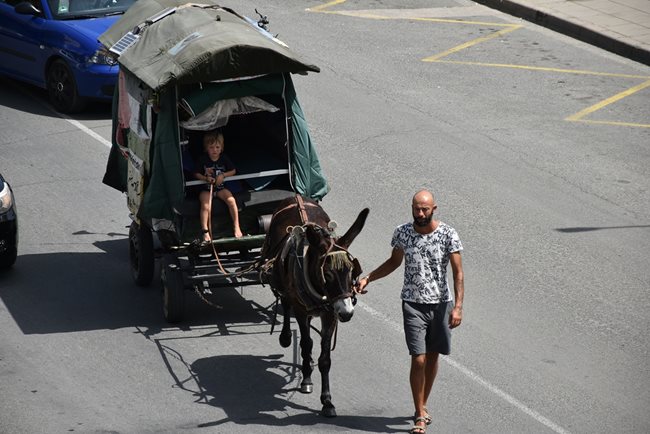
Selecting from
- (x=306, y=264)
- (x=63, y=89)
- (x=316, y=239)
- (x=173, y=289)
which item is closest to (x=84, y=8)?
(x=63, y=89)

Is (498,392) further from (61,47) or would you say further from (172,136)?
(61,47)

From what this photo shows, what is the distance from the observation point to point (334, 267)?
9.16 metres

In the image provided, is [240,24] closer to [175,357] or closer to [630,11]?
[175,357]

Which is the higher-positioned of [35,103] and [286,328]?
[286,328]

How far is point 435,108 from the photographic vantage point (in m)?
17.7

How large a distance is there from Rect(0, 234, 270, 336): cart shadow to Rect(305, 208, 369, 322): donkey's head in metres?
2.42

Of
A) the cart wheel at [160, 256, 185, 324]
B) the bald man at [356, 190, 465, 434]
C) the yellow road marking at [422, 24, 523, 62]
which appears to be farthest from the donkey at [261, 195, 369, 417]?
the yellow road marking at [422, 24, 523, 62]

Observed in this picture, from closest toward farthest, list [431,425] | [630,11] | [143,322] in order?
[431,425]
[143,322]
[630,11]

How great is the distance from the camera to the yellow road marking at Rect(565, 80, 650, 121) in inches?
696

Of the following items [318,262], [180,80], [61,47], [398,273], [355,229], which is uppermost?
[180,80]

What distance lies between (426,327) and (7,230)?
16.3ft

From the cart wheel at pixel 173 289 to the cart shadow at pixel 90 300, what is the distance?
7.8 inches

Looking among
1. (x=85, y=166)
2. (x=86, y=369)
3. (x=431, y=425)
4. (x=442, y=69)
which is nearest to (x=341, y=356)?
(x=431, y=425)

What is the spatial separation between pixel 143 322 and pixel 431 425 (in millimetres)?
3272
